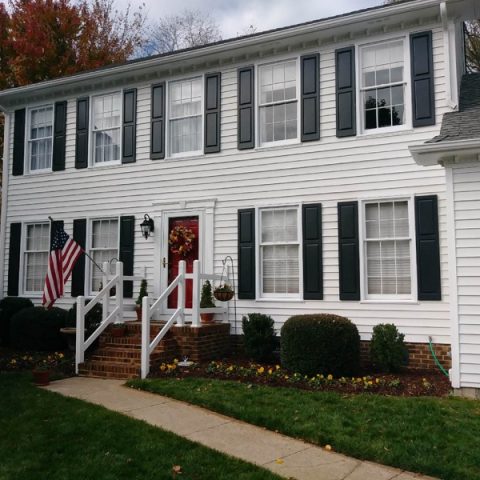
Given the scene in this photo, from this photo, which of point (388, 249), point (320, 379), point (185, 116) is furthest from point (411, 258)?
point (185, 116)

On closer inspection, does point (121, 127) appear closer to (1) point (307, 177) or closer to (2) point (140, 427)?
(1) point (307, 177)

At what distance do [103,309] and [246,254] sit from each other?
293cm

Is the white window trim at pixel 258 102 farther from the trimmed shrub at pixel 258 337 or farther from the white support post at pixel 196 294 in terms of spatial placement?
the trimmed shrub at pixel 258 337

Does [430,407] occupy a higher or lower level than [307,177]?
lower

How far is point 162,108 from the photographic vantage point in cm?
1184

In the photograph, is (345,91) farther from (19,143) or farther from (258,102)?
(19,143)

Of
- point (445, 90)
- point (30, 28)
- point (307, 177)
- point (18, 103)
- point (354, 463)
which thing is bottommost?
point (354, 463)

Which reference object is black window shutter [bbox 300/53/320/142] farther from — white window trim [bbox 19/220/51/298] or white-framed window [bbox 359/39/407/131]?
white window trim [bbox 19/220/51/298]

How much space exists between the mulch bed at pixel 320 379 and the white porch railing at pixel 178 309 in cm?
38

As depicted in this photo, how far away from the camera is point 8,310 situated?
41.8 feet

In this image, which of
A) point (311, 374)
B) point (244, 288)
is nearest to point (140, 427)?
point (311, 374)

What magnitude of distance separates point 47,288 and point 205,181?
12.3 ft

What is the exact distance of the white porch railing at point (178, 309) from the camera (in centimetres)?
880

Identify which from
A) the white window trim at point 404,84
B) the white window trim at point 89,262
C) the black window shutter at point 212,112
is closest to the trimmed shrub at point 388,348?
the white window trim at point 404,84
